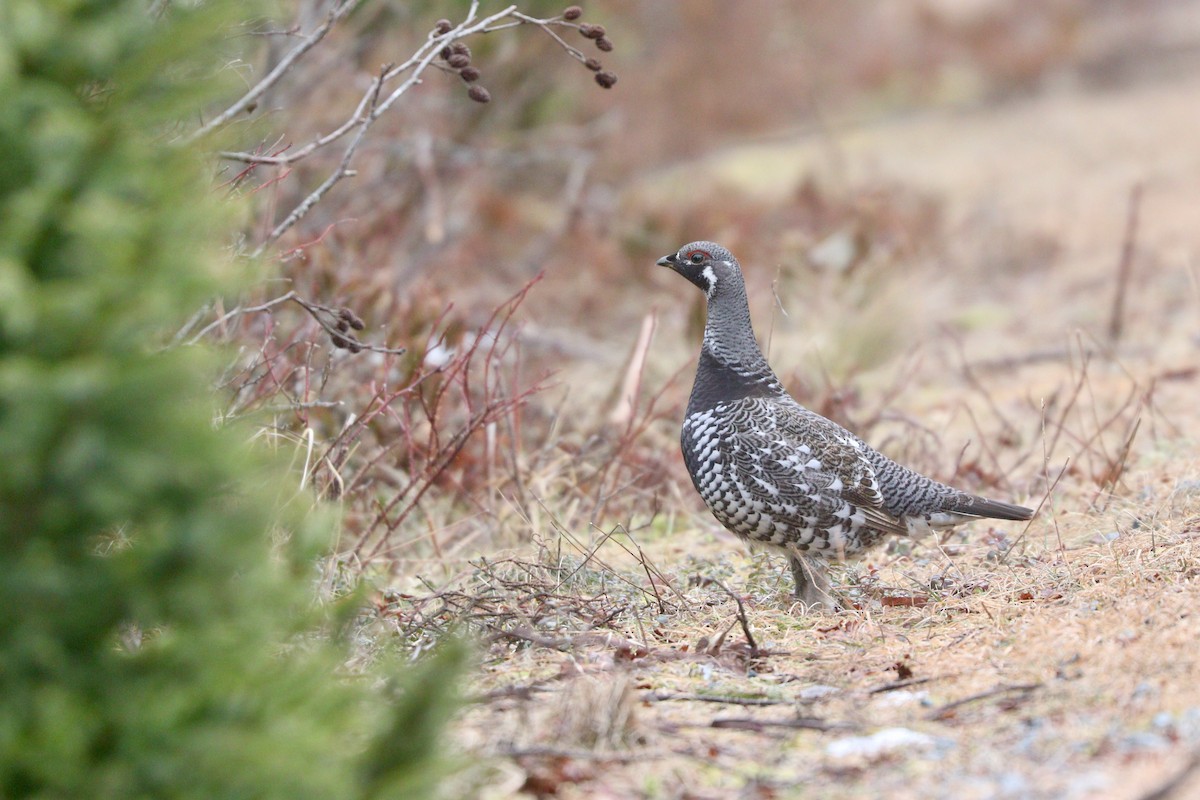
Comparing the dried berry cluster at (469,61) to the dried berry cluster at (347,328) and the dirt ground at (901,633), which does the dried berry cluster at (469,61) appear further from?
the dirt ground at (901,633)

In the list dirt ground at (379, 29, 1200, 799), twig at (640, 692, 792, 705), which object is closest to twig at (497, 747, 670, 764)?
dirt ground at (379, 29, 1200, 799)

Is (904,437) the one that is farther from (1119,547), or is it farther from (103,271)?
(103,271)

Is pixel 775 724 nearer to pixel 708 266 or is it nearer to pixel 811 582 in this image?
pixel 811 582

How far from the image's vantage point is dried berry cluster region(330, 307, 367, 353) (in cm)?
346

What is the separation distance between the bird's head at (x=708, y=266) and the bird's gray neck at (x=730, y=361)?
0.12 feet

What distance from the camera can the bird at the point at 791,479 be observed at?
167 inches

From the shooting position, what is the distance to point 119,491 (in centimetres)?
202

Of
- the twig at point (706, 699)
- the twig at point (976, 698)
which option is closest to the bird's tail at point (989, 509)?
the twig at point (976, 698)

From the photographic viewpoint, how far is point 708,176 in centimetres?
1238

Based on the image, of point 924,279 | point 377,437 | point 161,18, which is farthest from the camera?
point 924,279

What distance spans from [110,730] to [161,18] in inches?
66.0

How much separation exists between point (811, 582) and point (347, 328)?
5.81 ft

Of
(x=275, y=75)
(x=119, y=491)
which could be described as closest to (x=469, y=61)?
(x=275, y=75)

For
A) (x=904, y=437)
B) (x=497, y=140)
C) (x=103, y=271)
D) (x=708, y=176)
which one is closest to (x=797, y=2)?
(x=708, y=176)
